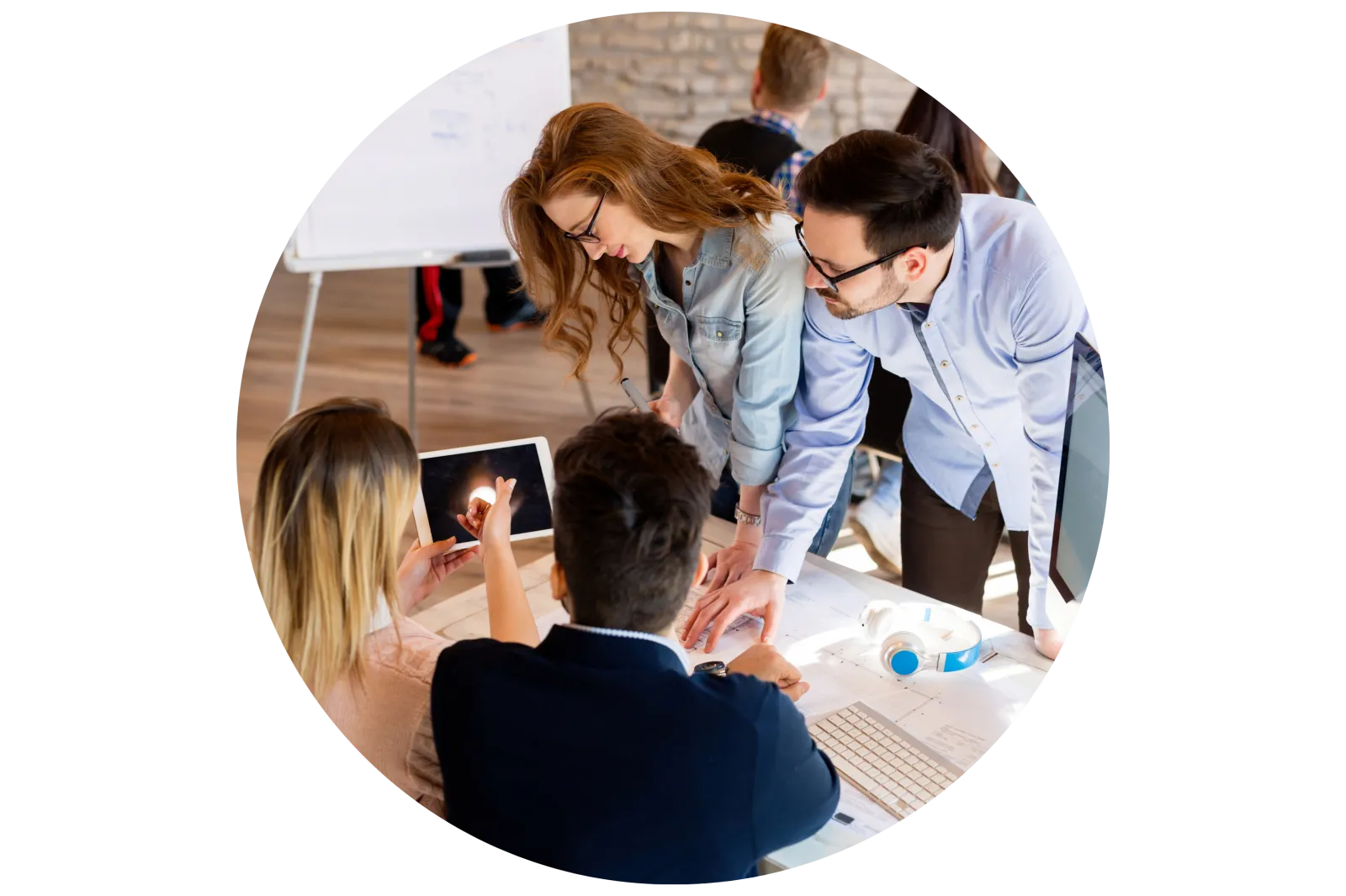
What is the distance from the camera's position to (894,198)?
4.50ft

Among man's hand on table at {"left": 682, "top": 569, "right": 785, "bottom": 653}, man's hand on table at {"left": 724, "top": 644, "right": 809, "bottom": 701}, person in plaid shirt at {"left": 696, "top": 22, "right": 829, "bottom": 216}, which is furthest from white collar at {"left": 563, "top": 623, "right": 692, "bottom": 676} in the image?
person in plaid shirt at {"left": 696, "top": 22, "right": 829, "bottom": 216}

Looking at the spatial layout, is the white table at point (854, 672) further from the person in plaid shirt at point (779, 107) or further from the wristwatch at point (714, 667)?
the person in plaid shirt at point (779, 107)

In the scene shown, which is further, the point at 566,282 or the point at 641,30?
the point at 641,30

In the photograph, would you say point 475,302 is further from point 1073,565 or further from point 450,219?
point 1073,565

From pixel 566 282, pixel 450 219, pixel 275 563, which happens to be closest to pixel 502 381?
pixel 450 219

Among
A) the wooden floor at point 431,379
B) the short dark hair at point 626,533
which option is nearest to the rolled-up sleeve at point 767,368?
the short dark hair at point 626,533

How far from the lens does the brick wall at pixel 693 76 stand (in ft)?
16.8

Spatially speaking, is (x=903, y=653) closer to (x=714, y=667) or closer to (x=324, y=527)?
(x=714, y=667)

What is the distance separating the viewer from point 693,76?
5.20 meters

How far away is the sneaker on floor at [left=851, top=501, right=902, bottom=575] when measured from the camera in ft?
9.00

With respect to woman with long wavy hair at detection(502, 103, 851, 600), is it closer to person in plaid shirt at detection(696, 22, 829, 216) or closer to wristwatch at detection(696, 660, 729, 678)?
wristwatch at detection(696, 660, 729, 678)

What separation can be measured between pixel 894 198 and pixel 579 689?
79cm

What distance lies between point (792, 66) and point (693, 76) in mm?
2485

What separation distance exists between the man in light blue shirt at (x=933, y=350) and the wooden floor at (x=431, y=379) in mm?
993
